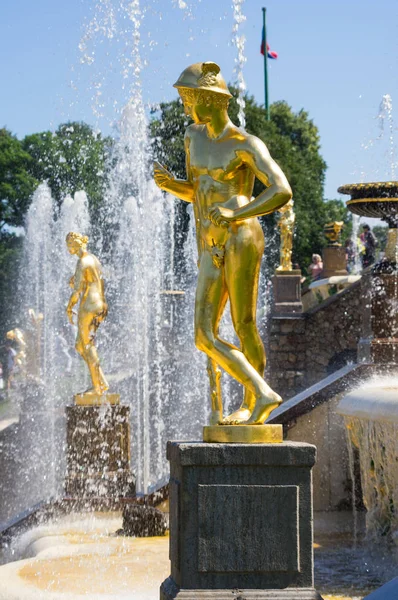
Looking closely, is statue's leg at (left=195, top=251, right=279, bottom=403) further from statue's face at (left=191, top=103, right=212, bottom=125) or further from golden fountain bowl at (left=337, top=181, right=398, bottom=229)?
golden fountain bowl at (left=337, top=181, right=398, bottom=229)

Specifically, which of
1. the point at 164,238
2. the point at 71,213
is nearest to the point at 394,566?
the point at 71,213

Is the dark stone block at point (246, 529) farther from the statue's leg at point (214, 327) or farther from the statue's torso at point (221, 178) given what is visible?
the statue's torso at point (221, 178)

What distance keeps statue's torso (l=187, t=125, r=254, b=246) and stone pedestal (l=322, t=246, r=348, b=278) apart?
2345cm

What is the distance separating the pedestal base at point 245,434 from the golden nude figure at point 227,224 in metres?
0.07

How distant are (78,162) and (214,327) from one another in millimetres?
39839

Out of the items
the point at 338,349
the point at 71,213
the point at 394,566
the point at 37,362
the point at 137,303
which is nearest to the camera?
the point at 394,566

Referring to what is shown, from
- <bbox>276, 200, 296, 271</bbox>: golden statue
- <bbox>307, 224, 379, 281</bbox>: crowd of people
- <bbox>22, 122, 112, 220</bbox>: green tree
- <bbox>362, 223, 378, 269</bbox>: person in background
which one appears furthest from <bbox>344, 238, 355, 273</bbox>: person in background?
<bbox>22, 122, 112, 220</bbox>: green tree

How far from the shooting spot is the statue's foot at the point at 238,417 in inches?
233

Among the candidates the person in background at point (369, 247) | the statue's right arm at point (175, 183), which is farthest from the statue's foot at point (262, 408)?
the person in background at point (369, 247)

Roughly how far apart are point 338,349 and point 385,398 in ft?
49.8

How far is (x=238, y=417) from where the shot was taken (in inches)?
235

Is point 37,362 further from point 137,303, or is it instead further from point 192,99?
point 192,99

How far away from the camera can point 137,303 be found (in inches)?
771

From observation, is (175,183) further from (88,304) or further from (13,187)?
(13,187)
